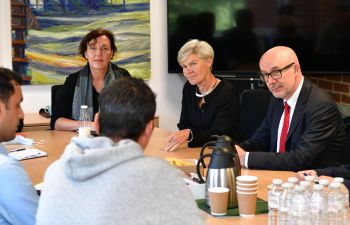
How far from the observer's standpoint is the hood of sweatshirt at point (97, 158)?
1505 mm

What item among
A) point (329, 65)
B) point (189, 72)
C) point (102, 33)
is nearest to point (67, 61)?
point (102, 33)

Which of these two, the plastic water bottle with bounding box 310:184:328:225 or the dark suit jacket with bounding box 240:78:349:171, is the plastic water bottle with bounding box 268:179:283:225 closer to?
the plastic water bottle with bounding box 310:184:328:225

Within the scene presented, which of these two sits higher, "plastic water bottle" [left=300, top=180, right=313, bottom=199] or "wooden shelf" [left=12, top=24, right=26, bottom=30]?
"wooden shelf" [left=12, top=24, right=26, bottom=30]

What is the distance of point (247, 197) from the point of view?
2186 millimetres

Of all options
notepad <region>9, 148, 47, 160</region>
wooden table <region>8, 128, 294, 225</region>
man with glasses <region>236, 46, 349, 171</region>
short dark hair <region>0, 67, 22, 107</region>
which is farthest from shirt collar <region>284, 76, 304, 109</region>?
short dark hair <region>0, 67, 22, 107</region>

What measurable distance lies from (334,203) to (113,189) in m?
0.81

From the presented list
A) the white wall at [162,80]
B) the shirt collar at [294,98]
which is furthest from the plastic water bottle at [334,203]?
the white wall at [162,80]

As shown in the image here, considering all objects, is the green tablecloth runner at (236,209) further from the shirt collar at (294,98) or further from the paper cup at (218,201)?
the shirt collar at (294,98)

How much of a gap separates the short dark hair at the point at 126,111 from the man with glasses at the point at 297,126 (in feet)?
4.34

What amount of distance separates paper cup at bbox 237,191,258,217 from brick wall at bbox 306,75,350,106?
10.0 feet

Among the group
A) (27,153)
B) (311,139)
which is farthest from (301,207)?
(27,153)

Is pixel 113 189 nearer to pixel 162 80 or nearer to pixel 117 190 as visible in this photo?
pixel 117 190

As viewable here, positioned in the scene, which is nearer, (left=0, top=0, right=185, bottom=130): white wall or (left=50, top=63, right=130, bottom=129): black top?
(left=50, top=63, right=130, bottom=129): black top

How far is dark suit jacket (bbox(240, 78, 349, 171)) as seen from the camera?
115 inches
